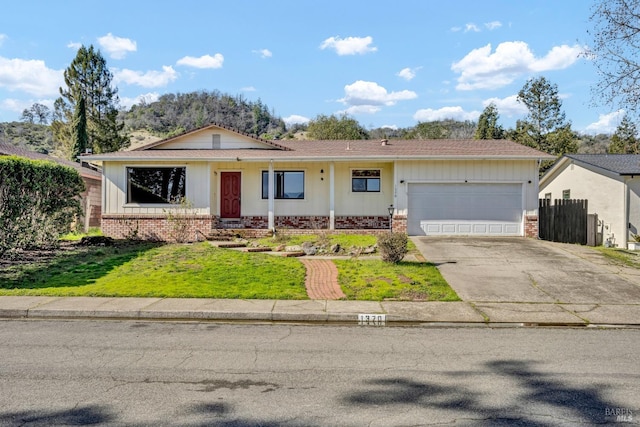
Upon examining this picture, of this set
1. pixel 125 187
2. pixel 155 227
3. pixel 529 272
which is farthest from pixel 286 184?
pixel 529 272

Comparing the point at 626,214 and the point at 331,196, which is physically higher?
the point at 331,196

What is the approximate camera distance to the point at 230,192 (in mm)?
19484

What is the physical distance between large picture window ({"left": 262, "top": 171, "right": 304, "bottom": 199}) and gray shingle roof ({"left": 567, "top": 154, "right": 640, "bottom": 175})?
40.1 ft

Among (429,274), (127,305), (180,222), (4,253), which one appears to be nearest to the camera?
(127,305)

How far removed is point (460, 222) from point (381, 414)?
47.6ft

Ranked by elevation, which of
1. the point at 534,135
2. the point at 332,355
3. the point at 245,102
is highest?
the point at 245,102

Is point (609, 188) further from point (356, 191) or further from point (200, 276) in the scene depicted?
point (200, 276)

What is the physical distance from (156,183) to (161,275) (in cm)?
804

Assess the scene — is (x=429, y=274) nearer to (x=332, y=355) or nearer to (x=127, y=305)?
A: (x=332, y=355)

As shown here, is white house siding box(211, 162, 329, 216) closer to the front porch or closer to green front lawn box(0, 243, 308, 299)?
the front porch

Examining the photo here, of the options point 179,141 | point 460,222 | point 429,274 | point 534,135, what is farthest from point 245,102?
point 429,274

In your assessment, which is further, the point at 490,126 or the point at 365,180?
the point at 490,126

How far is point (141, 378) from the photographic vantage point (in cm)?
489

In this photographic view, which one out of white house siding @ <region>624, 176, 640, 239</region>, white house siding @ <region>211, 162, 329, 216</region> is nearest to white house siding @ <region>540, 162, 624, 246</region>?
white house siding @ <region>624, 176, 640, 239</region>
